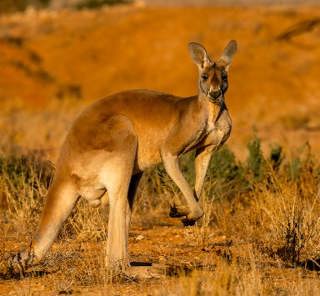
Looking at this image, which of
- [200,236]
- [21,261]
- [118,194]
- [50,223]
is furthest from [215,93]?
[200,236]

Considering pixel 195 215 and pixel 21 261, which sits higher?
pixel 195 215

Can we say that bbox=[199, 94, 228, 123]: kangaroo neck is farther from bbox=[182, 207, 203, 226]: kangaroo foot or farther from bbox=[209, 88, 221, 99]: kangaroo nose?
bbox=[182, 207, 203, 226]: kangaroo foot

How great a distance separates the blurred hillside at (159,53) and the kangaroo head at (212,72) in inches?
718

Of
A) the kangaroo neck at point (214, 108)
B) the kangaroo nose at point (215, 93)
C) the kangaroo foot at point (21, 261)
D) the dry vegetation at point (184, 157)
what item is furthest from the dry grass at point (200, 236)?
the kangaroo nose at point (215, 93)

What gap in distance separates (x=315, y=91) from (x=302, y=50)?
4.06 metres

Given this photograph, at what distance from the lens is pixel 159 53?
113 feet

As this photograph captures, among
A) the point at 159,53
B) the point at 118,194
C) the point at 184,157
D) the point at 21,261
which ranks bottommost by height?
the point at 21,261

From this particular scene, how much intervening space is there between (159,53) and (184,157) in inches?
900

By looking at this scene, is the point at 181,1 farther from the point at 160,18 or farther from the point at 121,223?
the point at 121,223

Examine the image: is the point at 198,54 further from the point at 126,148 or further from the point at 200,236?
the point at 200,236

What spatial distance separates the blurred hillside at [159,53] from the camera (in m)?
29.8

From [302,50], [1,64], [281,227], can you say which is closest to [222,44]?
[302,50]

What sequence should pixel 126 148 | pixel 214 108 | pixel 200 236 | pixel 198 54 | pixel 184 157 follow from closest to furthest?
1. pixel 126 148
2. pixel 214 108
3. pixel 198 54
4. pixel 200 236
5. pixel 184 157

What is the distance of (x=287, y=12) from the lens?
36562 mm
